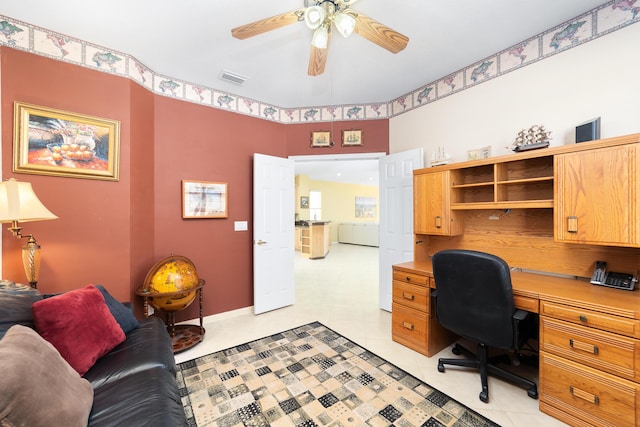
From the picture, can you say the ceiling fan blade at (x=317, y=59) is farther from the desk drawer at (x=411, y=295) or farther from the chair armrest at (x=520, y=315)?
the chair armrest at (x=520, y=315)

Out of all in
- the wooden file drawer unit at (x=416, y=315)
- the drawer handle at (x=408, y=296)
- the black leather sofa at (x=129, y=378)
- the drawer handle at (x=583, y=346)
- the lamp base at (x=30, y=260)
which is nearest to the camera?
the black leather sofa at (x=129, y=378)

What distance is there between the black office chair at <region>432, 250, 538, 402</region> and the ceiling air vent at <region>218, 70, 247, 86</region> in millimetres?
2719

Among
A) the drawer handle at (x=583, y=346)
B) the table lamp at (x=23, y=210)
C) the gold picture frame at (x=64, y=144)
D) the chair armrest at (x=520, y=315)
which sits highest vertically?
the gold picture frame at (x=64, y=144)

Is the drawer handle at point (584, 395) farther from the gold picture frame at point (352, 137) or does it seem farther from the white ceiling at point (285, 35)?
the gold picture frame at point (352, 137)

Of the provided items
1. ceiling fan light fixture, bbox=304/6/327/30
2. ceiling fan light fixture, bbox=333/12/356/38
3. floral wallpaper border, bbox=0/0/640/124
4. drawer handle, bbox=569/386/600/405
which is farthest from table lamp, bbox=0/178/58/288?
drawer handle, bbox=569/386/600/405

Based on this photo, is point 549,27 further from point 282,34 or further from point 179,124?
point 179,124

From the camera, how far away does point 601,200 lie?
5.61ft

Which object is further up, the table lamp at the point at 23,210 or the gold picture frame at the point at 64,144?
the gold picture frame at the point at 64,144

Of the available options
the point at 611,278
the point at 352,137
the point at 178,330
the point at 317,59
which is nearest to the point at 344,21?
the point at 317,59

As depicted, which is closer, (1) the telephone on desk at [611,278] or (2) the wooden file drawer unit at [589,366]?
(2) the wooden file drawer unit at [589,366]

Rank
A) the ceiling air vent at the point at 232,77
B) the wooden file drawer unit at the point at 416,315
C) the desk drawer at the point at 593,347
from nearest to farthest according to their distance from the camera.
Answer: the desk drawer at the point at 593,347, the wooden file drawer unit at the point at 416,315, the ceiling air vent at the point at 232,77

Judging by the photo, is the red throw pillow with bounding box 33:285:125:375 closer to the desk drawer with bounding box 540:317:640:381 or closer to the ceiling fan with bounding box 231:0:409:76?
the ceiling fan with bounding box 231:0:409:76

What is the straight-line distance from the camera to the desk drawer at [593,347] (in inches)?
55.0

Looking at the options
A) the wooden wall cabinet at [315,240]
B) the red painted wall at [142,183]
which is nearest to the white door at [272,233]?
the red painted wall at [142,183]
